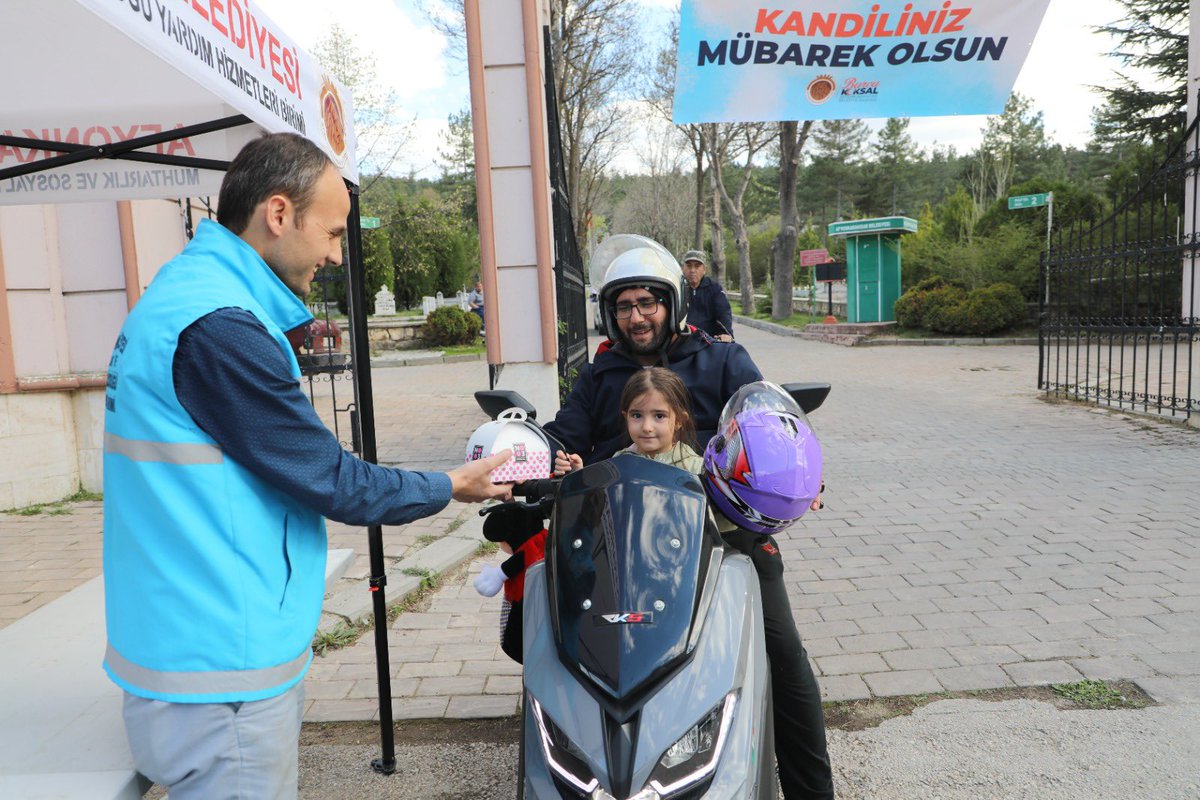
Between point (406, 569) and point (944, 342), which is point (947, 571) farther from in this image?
point (944, 342)

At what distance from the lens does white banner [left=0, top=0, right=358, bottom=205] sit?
108 inches

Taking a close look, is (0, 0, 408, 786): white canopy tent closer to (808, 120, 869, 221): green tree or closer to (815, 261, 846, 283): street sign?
(815, 261, 846, 283): street sign

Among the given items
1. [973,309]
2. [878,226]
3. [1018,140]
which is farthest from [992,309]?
[1018,140]

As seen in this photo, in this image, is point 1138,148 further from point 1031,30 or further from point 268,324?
point 268,324

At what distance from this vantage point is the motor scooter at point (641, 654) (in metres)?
1.60

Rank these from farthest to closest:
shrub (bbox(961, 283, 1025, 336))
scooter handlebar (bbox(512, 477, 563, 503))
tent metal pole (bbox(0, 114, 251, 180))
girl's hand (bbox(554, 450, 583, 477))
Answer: shrub (bbox(961, 283, 1025, 336)) → tent metal pole (bbox(0, 114, 251, 180)) → girl's hand (bbox(554, 450, 583, 477)) → scooter handlebar (bbox(512, 477, 563, 503))

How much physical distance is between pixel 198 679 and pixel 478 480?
2.33ft

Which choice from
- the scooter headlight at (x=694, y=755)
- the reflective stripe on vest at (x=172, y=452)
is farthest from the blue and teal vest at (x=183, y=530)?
the scooter headlight at (x=694, y=755)

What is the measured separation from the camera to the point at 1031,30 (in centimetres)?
589

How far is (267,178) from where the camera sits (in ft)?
5.61

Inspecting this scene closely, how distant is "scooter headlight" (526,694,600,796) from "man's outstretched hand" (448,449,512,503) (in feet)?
1.69

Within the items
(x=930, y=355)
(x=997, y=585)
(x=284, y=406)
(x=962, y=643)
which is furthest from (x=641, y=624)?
(x=930, y=355)

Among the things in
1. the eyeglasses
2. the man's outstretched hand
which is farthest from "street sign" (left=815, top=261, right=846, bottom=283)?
the man's outstretched hand

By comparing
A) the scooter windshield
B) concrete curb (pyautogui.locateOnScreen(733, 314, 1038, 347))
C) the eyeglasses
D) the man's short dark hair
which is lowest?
concrete curb (pyautogui.locateOnScreen(733, 314, 1038, 347))
